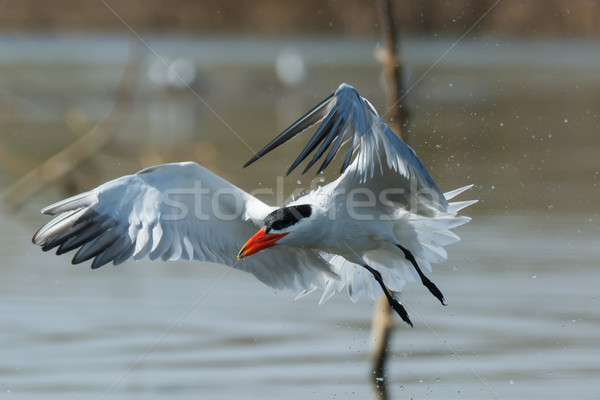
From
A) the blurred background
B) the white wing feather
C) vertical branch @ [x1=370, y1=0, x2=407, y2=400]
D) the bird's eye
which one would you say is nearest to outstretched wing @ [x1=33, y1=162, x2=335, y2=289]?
the bird's eye

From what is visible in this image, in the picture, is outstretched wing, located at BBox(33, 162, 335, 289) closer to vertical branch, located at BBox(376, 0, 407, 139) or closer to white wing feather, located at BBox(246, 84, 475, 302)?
white wing feather, located at BBox(246, 84, 475, 302)

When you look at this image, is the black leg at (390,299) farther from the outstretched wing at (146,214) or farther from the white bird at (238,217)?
the outstretched wing at (146,214)

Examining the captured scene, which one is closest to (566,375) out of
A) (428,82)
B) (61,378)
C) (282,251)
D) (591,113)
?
(282,251)

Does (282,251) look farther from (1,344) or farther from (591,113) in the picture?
(591,113)

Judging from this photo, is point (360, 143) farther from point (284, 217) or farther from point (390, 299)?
point (390, 299)

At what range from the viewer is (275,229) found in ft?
17.0

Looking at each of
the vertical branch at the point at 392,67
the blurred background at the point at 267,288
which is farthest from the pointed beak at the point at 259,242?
the vertical branch at the point at 392,67

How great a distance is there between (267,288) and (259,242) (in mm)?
2384

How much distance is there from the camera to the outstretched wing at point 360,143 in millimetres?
4652

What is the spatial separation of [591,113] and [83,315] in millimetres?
12331

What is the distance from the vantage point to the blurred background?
574cm

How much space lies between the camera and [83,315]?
22.5 ft

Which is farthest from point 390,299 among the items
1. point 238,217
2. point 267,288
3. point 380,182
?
point 267,288

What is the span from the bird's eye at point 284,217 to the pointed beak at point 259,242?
39mm
